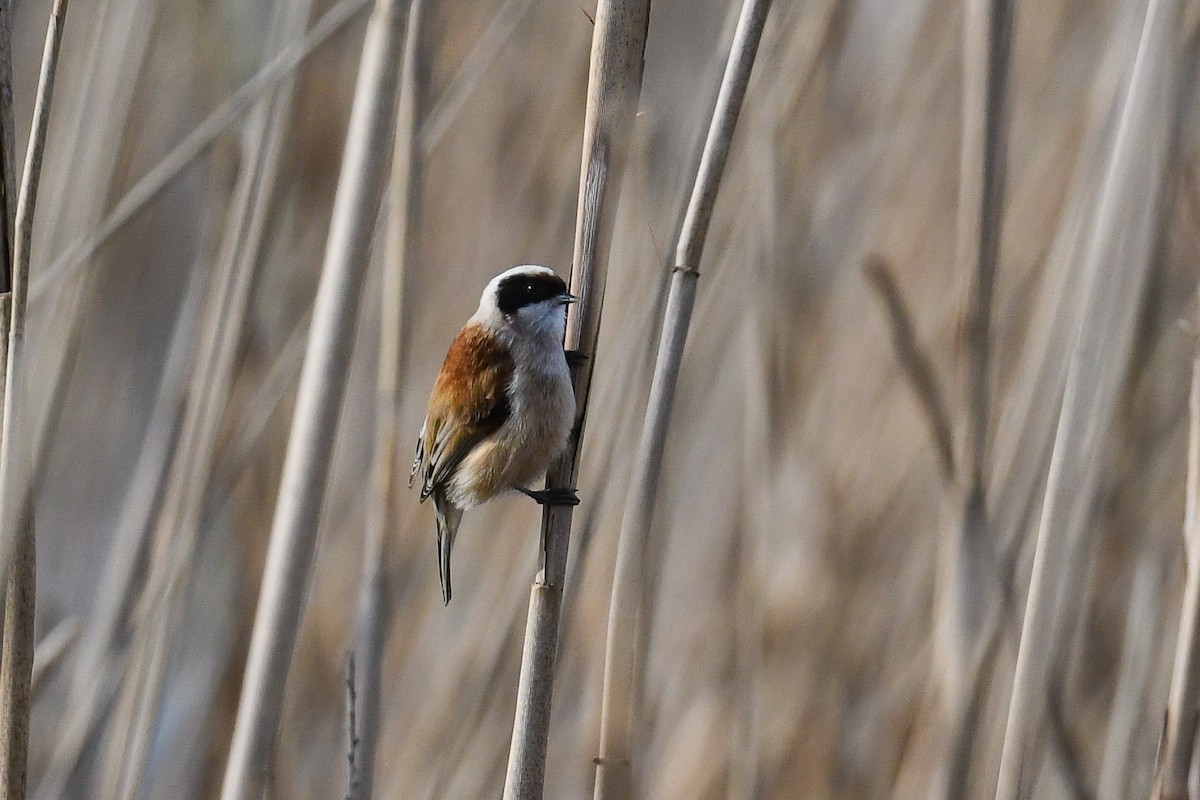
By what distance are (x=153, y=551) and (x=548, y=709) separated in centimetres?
93

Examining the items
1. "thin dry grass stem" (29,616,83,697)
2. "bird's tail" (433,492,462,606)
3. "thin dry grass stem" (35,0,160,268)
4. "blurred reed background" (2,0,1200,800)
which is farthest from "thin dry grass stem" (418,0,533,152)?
"thin dry grass stem" (29,616,83,697)

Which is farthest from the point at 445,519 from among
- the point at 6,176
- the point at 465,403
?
the point at 6,176

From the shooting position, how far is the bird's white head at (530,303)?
1508mm

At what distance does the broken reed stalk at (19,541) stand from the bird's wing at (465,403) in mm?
675

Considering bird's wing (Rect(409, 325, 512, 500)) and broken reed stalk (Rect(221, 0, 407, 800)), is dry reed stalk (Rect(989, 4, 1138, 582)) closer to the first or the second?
bird's wing (Rect(409, 325, 512, 500))

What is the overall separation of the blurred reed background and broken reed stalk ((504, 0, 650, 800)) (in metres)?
0.47

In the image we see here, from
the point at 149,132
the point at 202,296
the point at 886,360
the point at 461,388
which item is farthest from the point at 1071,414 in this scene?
the point at 149,132

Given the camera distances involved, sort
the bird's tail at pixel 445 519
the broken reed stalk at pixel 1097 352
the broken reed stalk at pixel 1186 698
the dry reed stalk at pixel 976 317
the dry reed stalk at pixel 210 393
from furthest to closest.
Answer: the bird's tail at pixel 445 519 < the dry reed stalk at pixel 210 393 < the dry reed stalk at pixel 976 317 < the broken reed stalk at pixel 1097 352 < the broken reed stalk at pixel 1186 698

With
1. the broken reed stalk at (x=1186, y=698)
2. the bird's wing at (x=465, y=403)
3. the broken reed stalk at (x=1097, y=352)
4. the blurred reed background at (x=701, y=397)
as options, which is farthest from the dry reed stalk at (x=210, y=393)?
the broken reed stalk at (x=1186, y=698)

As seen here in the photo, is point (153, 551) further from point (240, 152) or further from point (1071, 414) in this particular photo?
point (1071, 414)

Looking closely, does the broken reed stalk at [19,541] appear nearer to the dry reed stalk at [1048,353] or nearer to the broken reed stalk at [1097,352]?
the broken reed stalk at [1097,352]

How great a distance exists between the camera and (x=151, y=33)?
Result: 1587 millimetres

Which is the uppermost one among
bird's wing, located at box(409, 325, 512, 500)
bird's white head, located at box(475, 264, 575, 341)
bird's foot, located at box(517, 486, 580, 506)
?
bird's white head, located at box(475, 264, 575, 341)

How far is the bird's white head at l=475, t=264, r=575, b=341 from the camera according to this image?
1508 millimetres
